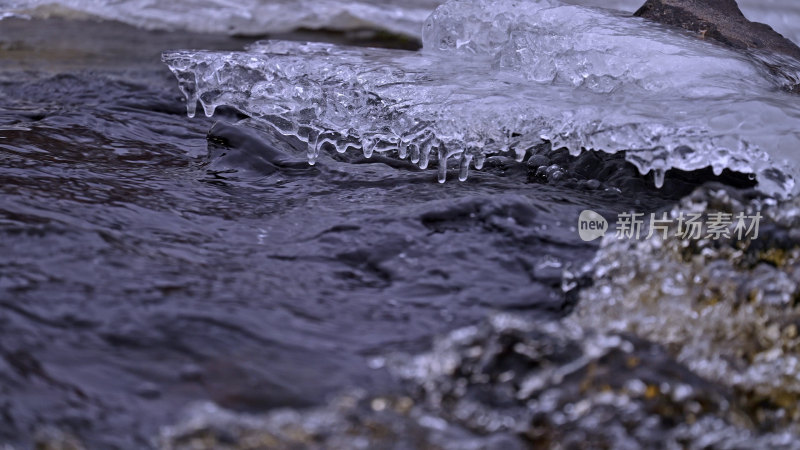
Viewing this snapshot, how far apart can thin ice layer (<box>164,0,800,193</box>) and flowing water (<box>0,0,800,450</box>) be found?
1 cm

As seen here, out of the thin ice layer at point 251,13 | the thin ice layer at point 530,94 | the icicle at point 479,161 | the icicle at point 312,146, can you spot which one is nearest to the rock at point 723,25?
the thin ice layer at point 530,94

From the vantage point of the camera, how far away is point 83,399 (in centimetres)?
166

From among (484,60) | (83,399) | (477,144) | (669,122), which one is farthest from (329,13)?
(83,399)

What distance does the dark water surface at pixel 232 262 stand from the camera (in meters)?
1.71

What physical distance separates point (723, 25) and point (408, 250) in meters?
2.15

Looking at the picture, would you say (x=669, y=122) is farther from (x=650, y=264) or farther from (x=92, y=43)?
(x=92, y=43)

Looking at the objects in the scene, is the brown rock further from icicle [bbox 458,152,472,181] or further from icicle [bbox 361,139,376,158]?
icicle [bbox 361,139,376,158]

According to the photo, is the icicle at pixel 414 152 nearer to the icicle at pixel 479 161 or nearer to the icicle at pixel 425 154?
the icicle at pixel 425 154

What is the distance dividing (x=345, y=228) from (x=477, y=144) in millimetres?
749

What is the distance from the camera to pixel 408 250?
2.33 meters

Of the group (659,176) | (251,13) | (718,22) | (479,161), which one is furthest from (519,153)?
(251,13)

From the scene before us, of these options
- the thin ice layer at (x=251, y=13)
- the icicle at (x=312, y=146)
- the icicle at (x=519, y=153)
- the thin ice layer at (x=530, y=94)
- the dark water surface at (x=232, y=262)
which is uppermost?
the thin ice layer at (x=251, y=13)

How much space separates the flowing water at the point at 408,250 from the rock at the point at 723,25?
234 mm

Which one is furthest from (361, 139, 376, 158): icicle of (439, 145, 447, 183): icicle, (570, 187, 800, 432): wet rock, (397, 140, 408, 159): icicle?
(570, 187, 800, 432): wet rock
